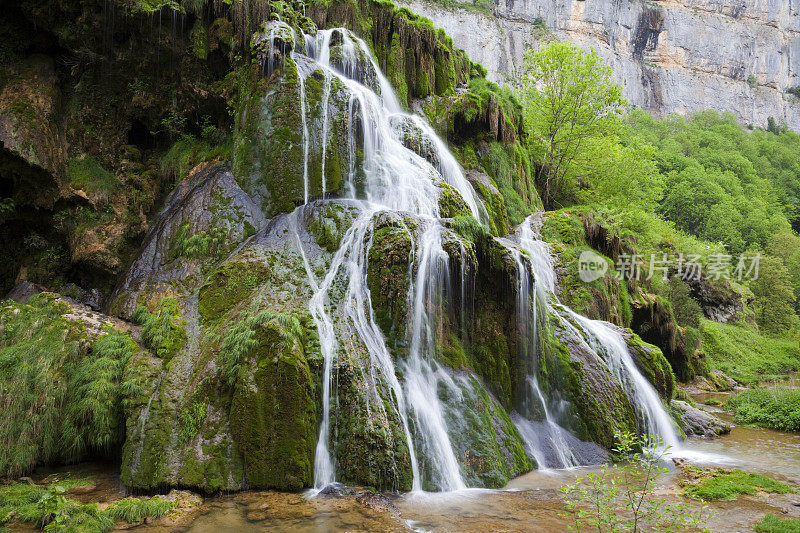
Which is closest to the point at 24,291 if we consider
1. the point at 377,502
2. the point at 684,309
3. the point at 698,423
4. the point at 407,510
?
the point at 377,502

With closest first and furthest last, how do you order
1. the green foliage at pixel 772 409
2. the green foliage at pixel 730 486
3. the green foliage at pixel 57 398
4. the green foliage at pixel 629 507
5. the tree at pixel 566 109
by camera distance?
the green foliage at pixel 629 507 → the green foliage at pixel 57 398 → the green foliage at pixel 730 486 → the green foliage at pixel 772 409 → the tree at pixel 566 109

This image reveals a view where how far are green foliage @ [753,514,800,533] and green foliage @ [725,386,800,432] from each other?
29.5ft

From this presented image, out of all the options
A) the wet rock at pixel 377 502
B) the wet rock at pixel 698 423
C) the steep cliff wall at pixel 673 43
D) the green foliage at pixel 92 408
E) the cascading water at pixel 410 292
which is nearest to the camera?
the wet rock at pixel 377 502

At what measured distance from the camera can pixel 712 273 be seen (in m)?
30.1

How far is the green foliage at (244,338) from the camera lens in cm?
721

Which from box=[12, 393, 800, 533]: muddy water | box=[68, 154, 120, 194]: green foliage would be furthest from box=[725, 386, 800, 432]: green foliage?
box=[68, 154, 120, 194]: green foliage

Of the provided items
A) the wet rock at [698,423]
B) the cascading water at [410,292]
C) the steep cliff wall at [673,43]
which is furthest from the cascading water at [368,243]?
the steep cliff wall at [673,43]

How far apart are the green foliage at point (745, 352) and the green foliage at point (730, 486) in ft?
65.4

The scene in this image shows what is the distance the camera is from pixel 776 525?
5.90 meters

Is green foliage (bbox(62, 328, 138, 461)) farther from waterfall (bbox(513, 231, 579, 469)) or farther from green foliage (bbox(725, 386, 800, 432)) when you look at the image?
green foliage (bbox(725, 386, 800, 432))

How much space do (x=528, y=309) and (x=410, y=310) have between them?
2.94 metres

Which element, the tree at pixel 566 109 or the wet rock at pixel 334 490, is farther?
the tree at pixel 566 109

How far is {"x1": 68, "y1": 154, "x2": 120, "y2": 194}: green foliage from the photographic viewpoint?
1147 centimetres

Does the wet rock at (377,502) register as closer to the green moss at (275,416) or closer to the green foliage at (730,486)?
the green moss at (275,416)
